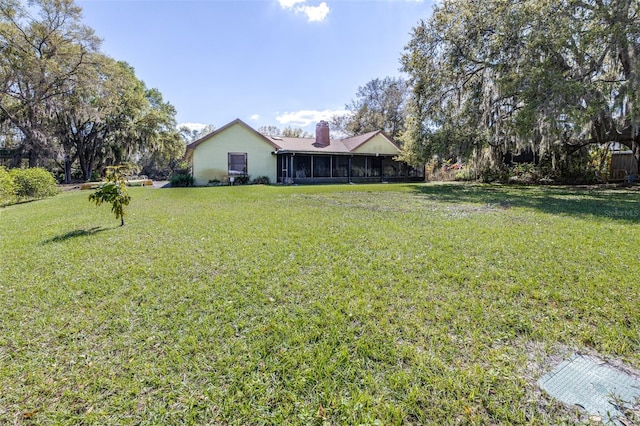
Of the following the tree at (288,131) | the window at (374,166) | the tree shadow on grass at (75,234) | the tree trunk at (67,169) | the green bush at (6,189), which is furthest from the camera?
the tree at (288,131)

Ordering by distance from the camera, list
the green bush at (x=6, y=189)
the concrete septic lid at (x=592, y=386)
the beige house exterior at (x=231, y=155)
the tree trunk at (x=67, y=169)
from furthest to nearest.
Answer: the tree trunk at (x=67, y=169), the beige house exterior at (x=231, y=155), the green bush at (x=6, y=189), the concrete septic lid at (x=592, y=386)

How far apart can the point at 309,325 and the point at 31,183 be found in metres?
16.0

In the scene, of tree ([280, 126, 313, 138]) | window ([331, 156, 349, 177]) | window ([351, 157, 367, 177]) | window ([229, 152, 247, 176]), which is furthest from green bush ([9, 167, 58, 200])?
tree ([280, 126, 313, 138])

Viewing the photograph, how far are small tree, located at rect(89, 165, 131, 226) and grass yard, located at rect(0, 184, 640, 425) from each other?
44.9 inches

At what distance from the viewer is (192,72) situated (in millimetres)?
17984

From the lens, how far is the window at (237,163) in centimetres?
2073

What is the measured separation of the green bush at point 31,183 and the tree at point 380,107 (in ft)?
104

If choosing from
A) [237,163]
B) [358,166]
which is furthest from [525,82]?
[237,163]

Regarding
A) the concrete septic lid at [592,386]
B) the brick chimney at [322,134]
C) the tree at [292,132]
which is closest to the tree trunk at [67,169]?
the brick chimney at [322,134]

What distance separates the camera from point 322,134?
78.5 feet

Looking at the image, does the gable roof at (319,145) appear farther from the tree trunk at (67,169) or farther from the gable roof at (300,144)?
the tree trunk at (67,169)

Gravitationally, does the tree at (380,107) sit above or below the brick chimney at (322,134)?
above

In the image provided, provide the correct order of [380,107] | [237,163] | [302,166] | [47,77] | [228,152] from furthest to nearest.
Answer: [380,107] → [302,166] → [237,163] → [228,152] → [47,77]

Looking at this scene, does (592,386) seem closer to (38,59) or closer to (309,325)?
(309,325)
